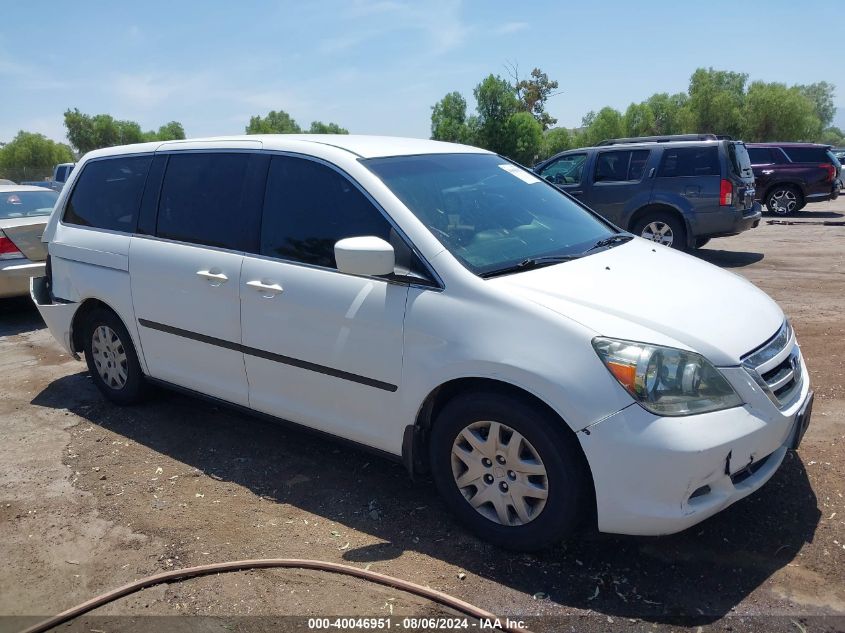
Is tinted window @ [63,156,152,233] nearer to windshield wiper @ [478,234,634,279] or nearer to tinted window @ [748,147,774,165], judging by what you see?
windshield wiper @ [478,234,634,279]

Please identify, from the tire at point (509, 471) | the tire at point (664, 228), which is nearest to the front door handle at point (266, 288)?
the tire at point (509, 471)

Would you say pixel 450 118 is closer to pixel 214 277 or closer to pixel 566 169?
pixel 566 169

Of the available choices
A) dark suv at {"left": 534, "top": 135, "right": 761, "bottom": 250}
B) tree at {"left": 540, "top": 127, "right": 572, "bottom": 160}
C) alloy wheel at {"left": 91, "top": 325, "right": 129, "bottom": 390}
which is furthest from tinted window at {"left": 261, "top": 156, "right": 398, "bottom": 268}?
tree at {"left": 540, "top": 127, "right": 572, "bottom": 160}

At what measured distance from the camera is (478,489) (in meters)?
3.30

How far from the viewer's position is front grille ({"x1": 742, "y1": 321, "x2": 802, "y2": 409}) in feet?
9.96

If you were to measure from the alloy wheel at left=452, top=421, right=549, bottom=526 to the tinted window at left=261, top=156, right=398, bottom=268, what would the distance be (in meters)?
1.10

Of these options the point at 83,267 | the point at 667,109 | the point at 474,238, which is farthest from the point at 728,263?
the point at 667,109

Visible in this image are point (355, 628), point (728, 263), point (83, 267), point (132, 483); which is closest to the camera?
point (355, 628)

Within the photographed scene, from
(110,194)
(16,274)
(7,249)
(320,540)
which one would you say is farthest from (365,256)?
(7,249)

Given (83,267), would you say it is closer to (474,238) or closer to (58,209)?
(58,209)

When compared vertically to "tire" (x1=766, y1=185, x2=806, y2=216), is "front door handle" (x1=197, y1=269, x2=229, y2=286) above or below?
below

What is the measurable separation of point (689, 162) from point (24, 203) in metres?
9.38

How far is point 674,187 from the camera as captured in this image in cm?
1081

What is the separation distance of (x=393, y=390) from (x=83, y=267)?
288 centimetres
